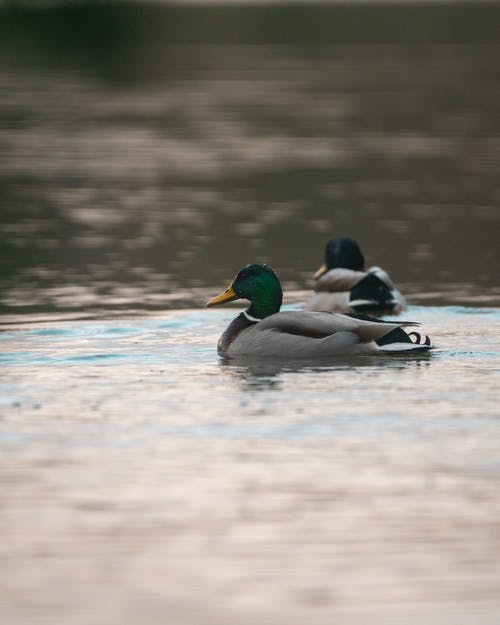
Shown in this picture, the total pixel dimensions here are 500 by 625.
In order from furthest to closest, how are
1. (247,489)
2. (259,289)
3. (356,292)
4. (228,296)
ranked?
(356,292) → (228,296) → (259,289) → (247,489)

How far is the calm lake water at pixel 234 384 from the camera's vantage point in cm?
675

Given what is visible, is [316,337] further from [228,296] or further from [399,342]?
[228,296]

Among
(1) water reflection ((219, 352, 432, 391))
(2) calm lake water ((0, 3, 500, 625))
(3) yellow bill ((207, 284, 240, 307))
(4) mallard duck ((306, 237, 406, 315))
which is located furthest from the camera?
(4) mallard duck ((306, 237, 406, 315))

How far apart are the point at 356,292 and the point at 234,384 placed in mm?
4473

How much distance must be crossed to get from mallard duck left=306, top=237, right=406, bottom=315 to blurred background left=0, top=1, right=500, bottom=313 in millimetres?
536

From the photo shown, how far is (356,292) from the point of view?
49.5 ft

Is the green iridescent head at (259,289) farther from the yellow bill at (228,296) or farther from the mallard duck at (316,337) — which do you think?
the mallard duck at (316,337)

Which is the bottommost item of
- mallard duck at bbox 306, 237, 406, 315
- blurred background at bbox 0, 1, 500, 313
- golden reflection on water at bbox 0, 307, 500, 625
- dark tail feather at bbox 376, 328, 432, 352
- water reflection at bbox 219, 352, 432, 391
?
golden reflection on water at bbox 0, 307, 500, 625

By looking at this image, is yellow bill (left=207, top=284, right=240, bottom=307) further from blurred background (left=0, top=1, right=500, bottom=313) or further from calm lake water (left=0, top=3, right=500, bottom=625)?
blurred background (left=0, top=1, right=500, bottom=313)

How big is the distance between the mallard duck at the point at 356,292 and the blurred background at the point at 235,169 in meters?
0.54

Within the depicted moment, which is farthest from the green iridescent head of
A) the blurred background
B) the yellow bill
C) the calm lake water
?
the blurred background

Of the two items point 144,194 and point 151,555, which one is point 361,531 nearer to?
point 151,555

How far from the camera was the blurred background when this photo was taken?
1683 cm

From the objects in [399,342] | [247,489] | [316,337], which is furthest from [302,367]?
[247,489]
